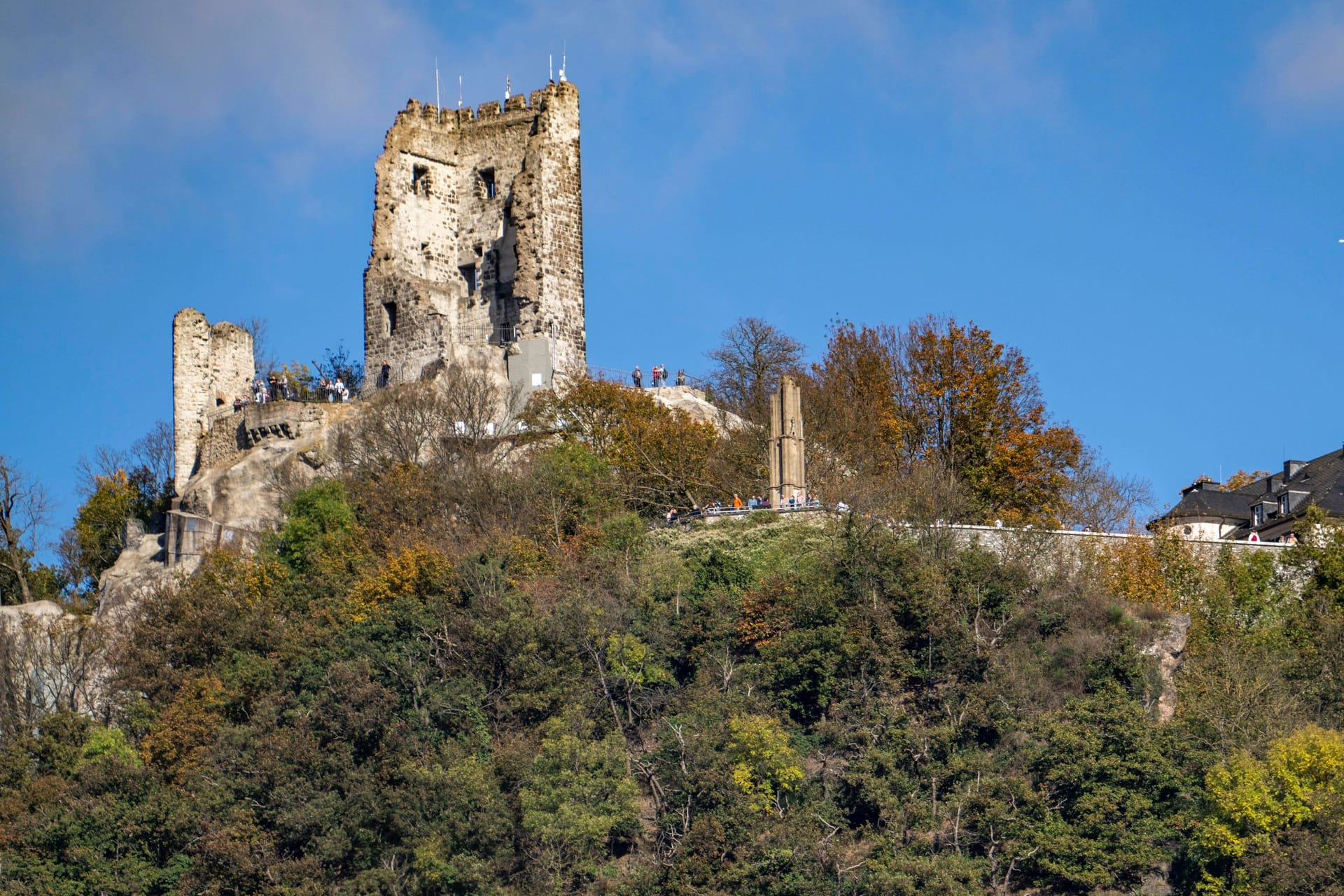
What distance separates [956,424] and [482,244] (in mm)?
15772

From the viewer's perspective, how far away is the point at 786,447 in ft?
163

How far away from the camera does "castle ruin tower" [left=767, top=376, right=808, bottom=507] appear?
49.4 meters

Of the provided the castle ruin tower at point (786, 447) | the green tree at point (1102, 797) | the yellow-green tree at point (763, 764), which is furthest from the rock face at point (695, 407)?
the green tree at point (1102, 797)

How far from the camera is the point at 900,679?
42.7 metres

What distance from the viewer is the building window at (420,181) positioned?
62406 mm

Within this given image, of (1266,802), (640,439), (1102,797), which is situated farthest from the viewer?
(640,439)

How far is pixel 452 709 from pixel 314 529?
9.77 meters

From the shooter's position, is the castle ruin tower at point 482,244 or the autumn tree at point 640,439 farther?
the castle ruin tower at point 482,244

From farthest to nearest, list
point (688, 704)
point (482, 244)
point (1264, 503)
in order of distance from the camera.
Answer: point (482, 244), point (1264, 503), point (688, 704)

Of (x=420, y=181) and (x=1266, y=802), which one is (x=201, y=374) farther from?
(x=1266, y=802)

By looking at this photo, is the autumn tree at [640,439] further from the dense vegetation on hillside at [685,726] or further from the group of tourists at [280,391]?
the group of tourists at [280,391]

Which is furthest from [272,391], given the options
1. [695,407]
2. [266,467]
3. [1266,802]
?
[1266,802]

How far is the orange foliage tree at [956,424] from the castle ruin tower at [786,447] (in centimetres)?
356

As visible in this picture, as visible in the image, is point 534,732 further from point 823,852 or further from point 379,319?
point 379,319
